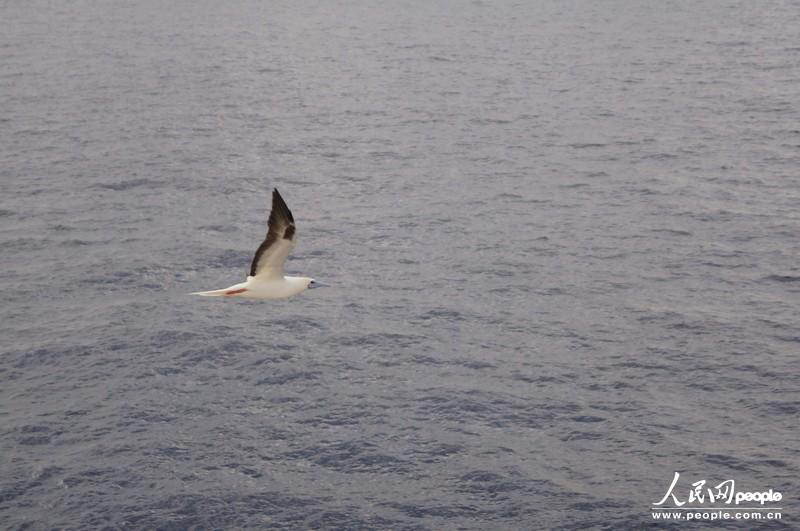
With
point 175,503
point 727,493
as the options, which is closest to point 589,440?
point 727,493

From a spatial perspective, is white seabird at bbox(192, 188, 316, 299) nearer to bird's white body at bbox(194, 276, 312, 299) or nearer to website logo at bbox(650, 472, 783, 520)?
bird's white body at bbox(194, 276, 312, 299)

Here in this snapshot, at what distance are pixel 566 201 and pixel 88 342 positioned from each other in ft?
91.1

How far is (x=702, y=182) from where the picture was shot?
63.3 m

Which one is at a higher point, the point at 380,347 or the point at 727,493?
the point at 380,347

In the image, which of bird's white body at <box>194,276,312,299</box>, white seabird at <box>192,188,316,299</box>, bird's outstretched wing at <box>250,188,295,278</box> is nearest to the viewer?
bird's outstretched wing at <box>250,188,295,278</box>

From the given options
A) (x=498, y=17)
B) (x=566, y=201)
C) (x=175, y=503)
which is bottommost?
(x=175, y=503)

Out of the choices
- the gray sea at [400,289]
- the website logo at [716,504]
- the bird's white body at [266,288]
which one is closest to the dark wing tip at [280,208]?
the bird's white body at [266,288]

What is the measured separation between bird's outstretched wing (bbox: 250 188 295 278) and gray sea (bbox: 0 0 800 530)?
8.26 m

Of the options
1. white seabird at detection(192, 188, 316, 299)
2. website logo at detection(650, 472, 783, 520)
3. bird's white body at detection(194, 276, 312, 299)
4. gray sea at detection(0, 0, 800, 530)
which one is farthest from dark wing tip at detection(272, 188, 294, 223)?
website logo at detection(650, 472, 783, 520)

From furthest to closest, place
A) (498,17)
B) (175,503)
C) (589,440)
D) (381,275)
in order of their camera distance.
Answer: (498,17)
(381,275)
(589,440)
(175,503)

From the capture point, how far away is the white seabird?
29734 millimetres

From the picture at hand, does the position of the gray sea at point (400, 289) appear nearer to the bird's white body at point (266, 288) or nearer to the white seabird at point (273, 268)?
the bird's white body at point (266, 288)

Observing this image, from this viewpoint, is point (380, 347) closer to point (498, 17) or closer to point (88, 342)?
point (88, 342)

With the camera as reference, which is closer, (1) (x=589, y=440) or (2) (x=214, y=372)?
(1) (x=589, y=440)
